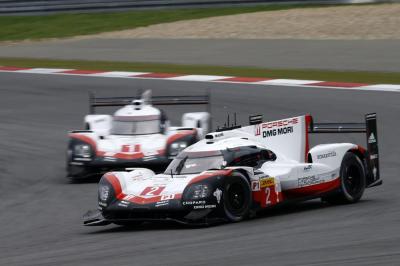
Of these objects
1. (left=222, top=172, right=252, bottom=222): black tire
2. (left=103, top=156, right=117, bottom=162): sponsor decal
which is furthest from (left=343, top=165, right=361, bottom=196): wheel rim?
(left=103, top=156, right=117, bottom=162): sponsor decal

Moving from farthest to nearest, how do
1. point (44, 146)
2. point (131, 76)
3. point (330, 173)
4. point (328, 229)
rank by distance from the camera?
point (131, 76) → point (44, 146) → point (330, 173) → point (328, 229)

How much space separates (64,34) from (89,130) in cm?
1840

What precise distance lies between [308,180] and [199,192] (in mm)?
1739

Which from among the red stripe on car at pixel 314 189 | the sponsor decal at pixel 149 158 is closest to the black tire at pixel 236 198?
the red stripe on car at pixel 314 189

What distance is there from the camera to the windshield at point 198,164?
11.9 m

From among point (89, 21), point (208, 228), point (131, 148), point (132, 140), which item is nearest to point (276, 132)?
point (208, 228)

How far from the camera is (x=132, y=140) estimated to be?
16.2 metres

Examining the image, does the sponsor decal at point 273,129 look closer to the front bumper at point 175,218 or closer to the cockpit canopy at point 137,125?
the front bumper at point 175,218

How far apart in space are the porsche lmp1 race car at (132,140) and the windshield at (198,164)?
11.5 feet

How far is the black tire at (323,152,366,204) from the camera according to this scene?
12.7 metres

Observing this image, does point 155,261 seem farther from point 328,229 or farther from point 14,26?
point 14,26

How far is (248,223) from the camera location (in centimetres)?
1145

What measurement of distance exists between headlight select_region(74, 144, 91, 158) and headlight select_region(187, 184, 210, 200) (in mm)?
4827

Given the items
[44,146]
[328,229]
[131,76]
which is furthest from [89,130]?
[131,76]
